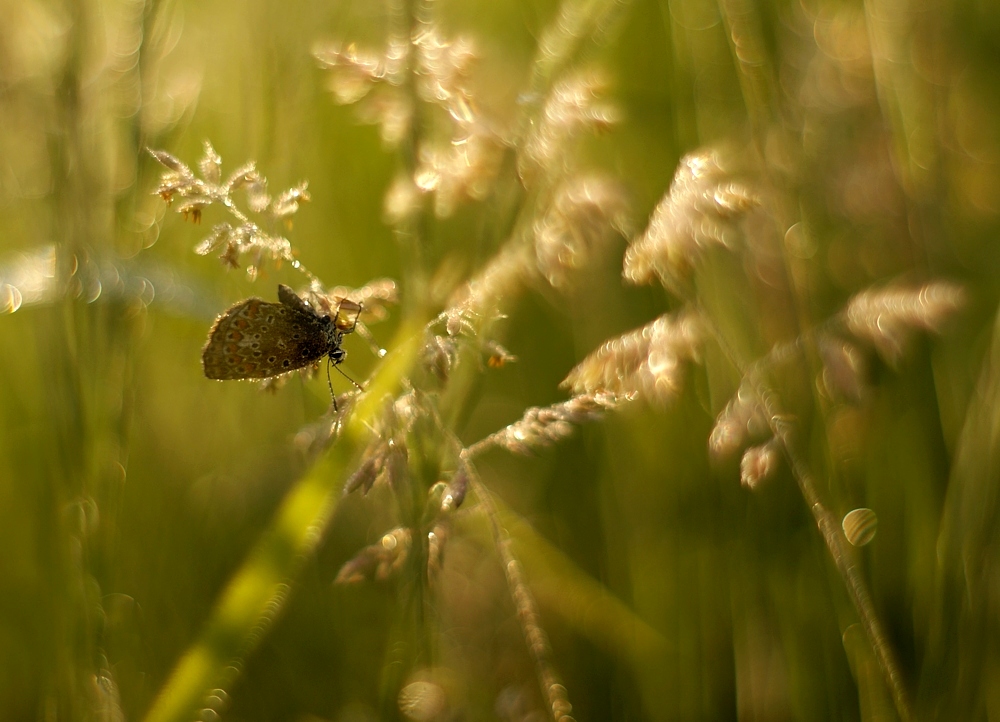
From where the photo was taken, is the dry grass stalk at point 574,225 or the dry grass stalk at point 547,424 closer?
the dry grass stalk at point 547,424

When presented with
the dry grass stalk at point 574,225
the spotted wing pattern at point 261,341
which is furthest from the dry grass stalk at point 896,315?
the spotted wing pattern at point 261,341

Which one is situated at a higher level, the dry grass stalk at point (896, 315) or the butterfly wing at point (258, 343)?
the butterfly wing at point (258, 343)

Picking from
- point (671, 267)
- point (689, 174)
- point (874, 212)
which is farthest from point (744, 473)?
point (874, 212)

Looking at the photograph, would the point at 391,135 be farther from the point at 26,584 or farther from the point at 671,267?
the point at 26,584

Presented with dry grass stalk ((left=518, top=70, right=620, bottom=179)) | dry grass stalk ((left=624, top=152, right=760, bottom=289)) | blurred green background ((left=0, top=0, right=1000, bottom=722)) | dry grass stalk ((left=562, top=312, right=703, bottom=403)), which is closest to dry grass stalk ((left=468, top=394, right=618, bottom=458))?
dry grass stalk ((left=562, top=312, right=703, bottom=403))

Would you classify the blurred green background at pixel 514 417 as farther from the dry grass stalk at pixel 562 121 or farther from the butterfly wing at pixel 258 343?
the butterfly wing at pixel 258 343
